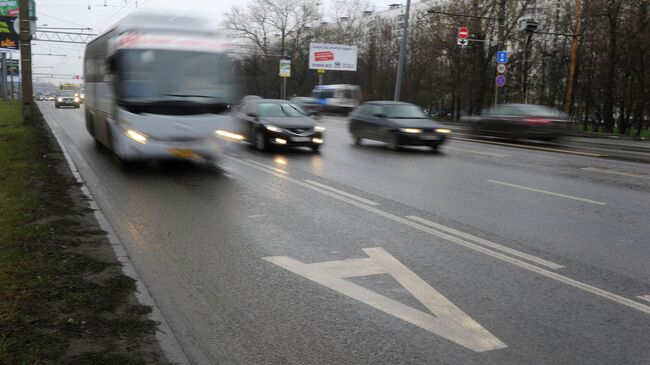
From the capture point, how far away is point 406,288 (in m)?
4.86

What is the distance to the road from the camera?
3.80 m

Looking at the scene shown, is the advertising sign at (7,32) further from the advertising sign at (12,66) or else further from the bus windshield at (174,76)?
the bus windshield at (174,76)

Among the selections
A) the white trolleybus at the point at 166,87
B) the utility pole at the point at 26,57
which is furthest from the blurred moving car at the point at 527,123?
the utility pole at the point at 26,57

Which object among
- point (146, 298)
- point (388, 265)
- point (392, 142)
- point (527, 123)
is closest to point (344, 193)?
point (388, 265)

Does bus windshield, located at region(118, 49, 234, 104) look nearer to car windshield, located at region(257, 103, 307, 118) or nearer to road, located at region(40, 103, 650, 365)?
road, located at region(40, 103, 650, 365)

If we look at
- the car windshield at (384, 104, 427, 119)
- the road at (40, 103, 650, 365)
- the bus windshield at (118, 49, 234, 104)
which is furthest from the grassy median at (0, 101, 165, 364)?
the car windshield at (384, 104, 427, 119)

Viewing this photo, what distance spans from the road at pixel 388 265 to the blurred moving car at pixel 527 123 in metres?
10.1

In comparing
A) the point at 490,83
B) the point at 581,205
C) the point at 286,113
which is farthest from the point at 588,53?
the point at 581,205

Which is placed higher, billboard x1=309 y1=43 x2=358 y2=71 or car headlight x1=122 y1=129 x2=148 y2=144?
billboard x1=309 y1=43 x2=358 y2=71

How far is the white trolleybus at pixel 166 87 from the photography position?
10.8m

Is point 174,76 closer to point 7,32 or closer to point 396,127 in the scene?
point 396,127

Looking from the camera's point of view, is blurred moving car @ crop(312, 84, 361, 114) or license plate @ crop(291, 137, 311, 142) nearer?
license plate @ crop(291, 137, 311, 142)

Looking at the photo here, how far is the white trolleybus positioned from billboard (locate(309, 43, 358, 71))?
180 ft

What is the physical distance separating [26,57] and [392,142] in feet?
43.3
